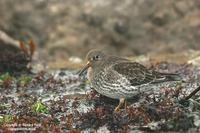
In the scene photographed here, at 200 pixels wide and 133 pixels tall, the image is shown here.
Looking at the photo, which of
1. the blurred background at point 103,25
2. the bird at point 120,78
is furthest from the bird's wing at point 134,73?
the blurred background at point 103,25

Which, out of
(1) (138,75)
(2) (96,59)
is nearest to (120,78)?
(1) (138,75)

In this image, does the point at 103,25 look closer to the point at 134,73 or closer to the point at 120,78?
the point at 134,73

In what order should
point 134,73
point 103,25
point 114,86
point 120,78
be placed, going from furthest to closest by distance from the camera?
point 103,25 < point 134,73 < point 120,78 < point 114,86

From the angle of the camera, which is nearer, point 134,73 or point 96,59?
point 134,73

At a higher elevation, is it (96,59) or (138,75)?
(96,59)

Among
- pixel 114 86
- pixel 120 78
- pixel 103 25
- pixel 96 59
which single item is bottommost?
pixel 114 86

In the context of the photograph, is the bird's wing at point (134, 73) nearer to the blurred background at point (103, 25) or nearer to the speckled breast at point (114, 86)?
the speckled breast at point (114, 86)

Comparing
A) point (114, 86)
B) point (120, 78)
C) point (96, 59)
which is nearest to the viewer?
point (114, 86)

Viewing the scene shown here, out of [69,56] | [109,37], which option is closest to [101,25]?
[109,37]

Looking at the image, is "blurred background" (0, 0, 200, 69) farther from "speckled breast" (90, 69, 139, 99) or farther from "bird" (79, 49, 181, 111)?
"speckled breast" (90, 69, 139, 99)
